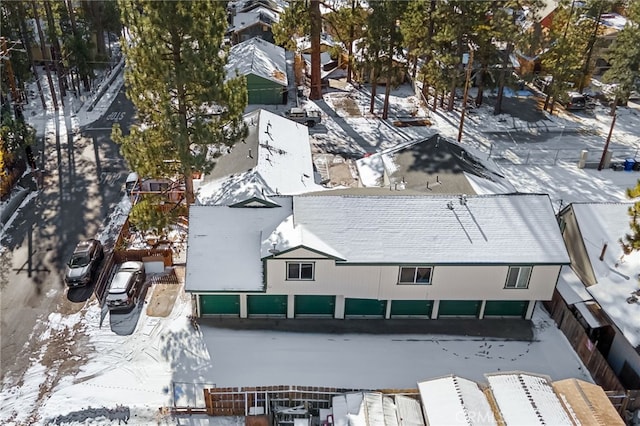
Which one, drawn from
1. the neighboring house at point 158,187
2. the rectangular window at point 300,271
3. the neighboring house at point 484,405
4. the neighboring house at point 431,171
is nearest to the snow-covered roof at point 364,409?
the neighboring house at point 484,405

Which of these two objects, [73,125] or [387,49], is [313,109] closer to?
[387,49]

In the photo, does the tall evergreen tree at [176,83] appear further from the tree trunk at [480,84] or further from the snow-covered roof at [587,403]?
the tree trunk at [480,84]

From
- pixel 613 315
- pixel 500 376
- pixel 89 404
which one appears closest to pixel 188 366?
pixel 89 404

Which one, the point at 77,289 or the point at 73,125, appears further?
the point at 73,125

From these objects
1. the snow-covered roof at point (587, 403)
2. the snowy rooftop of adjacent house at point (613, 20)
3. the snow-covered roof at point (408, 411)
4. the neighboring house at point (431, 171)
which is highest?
the snowy rooftop of adjacent house at point (613, 20)

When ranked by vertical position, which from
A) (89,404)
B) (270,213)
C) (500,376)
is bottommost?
(89,404)

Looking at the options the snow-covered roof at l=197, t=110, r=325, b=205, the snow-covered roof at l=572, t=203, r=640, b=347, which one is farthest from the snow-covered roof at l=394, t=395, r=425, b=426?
the snow-covered roof at l=197, t=110, r=325, b=205

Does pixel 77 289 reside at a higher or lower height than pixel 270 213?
lower

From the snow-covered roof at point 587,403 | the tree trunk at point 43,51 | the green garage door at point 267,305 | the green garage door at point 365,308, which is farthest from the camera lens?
the tree trunk at point 43,51
